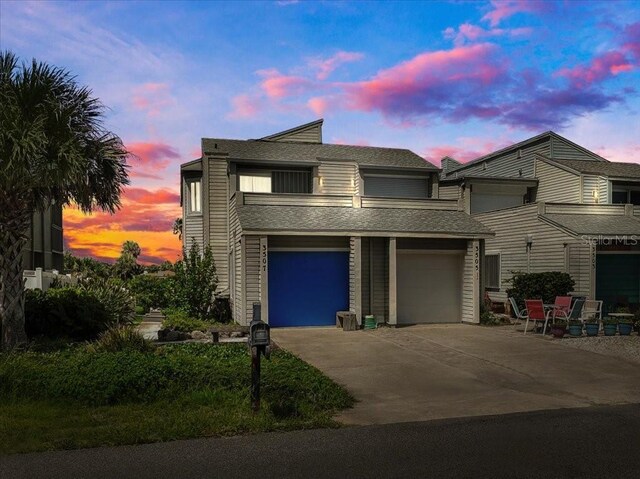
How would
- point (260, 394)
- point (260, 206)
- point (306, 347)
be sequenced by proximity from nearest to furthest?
point (260, 394)
point (306, 347)
point (260, 206)

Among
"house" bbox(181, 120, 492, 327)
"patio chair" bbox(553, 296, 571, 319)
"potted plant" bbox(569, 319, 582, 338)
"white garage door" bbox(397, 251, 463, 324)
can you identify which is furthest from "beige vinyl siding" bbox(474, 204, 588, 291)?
"potted plant" bbox(569, 319, 582, 338)

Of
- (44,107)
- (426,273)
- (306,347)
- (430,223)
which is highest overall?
(44,107)

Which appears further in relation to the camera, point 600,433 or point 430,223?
point 430,223

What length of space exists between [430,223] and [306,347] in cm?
759

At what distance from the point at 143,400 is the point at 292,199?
1246cm

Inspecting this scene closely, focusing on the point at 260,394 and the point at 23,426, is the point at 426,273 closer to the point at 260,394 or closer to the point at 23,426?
the point at 260,394

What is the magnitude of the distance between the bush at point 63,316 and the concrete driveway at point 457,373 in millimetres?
4928

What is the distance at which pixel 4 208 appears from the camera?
38.2 feet

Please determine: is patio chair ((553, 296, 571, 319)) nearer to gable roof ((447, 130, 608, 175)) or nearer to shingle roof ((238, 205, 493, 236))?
shingle roof ((238, 205, 493, 236))

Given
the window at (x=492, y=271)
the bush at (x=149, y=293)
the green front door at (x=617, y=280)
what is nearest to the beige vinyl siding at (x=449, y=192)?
the window at (x=492, y=271)

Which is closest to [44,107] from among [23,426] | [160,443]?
[23,426]

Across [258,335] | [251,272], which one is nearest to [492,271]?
[251,272]

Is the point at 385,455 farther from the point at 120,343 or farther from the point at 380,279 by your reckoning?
the point at 380,279

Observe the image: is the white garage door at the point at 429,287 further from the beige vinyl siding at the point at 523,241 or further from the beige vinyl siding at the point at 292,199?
the beige vinyl siding at the point at 523,241
